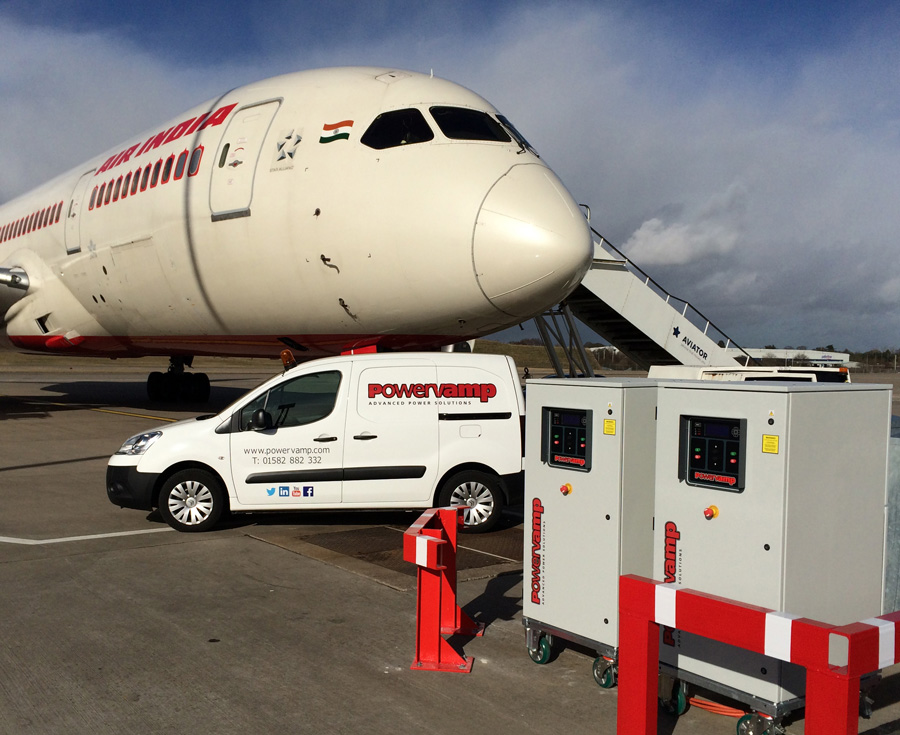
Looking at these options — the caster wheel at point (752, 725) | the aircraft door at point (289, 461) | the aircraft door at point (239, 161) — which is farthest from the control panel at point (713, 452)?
the aircraft door at point (239, 161)

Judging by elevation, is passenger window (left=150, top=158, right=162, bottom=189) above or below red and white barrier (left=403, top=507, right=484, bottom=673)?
above

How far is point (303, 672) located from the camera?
5.01m

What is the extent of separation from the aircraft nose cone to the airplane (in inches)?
0.7

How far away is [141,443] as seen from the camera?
8773 millimetres

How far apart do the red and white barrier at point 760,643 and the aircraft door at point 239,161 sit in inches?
345

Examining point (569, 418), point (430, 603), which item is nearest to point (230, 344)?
point (430, 603)

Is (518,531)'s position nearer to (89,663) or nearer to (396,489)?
(396,489)

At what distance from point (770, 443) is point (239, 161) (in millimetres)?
9116

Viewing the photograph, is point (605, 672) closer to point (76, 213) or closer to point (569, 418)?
point (569, 418)

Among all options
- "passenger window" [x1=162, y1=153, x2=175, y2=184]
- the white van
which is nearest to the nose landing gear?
"passenger window" [x1=162, y1=153, x2=175, y2=184]

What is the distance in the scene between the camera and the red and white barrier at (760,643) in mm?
3188

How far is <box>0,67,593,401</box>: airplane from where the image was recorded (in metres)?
9.57

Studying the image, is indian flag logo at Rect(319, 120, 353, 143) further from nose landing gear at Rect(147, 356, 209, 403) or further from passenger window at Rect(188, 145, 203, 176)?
nose landing gear at Rect(147, 356, 209, 403)

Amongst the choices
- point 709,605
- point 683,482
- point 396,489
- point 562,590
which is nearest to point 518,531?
point 396,489
